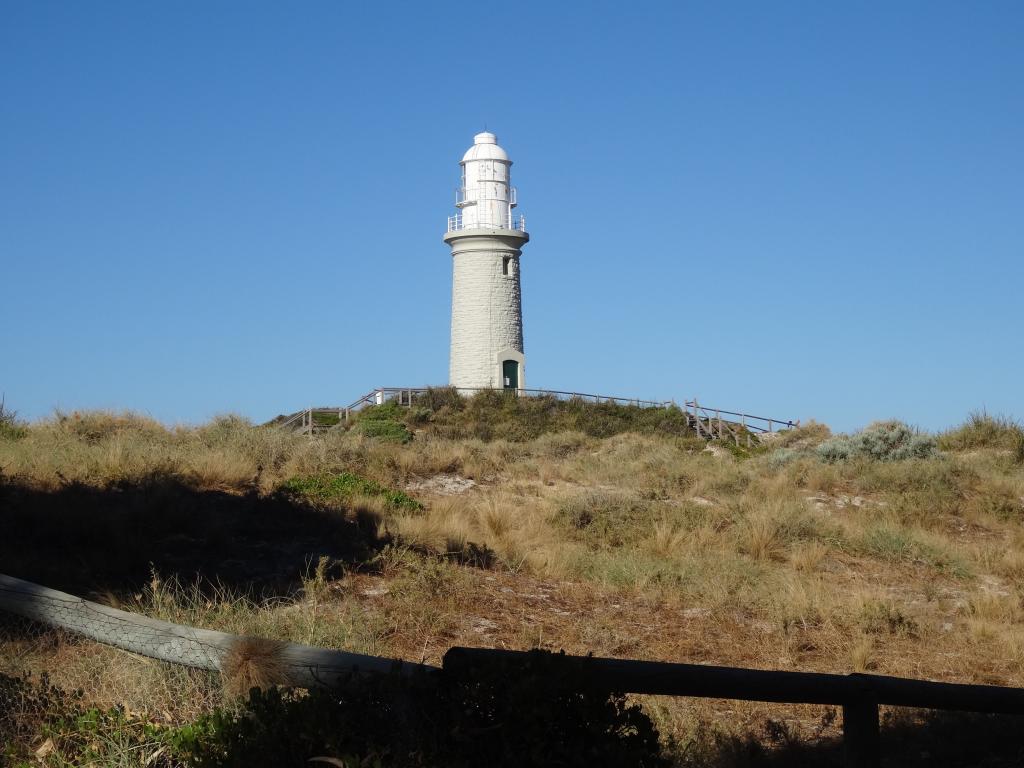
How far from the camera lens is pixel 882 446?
2602 cm

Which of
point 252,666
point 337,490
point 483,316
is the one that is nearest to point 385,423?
point 483,316

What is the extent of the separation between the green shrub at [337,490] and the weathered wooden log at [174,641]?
7566mm

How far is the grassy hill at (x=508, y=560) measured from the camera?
24.6ft

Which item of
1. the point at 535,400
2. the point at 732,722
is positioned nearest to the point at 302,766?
the point at 732,722

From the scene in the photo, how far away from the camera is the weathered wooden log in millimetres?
5090

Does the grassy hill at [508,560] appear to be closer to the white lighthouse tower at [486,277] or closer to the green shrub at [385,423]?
the green shrub at [385,423]

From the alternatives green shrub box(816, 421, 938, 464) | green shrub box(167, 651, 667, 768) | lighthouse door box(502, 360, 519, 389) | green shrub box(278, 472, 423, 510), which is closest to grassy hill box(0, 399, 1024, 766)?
green shrub box(278, 472, 423, 510)

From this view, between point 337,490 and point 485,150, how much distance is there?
113 ft

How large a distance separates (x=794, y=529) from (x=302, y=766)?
11747 mm

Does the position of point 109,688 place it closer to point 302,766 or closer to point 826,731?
point 302,766

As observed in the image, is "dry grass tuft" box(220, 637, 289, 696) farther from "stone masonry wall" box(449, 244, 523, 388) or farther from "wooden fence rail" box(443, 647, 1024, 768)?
"stone masonry wall" box(449, 244, 523, 388)

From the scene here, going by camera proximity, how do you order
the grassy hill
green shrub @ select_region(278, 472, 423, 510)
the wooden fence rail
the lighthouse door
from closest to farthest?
1. the wooden fence rail
2. the grassy hill
3. green shrub @ select_region(278, 472, 423, 510)
4. the lighthouse door

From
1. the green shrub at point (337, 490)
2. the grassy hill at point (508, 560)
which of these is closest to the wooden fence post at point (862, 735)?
the grassy hill at point (508, 560)

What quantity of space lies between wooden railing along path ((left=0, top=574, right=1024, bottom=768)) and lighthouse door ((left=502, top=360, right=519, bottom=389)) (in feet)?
134
